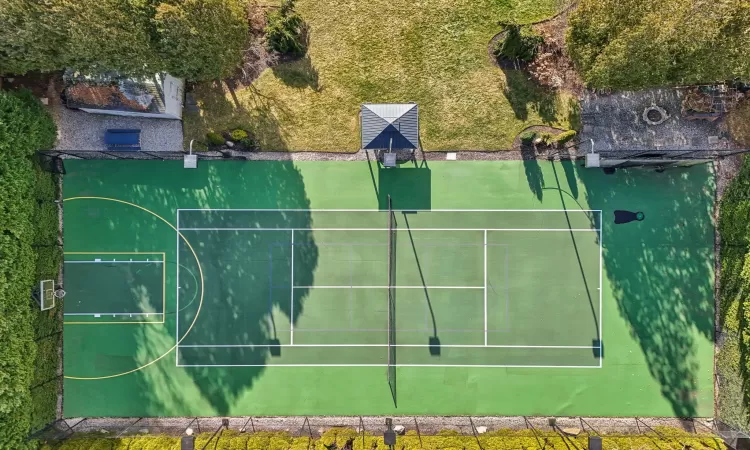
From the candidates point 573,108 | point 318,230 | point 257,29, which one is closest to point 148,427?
point 318,230

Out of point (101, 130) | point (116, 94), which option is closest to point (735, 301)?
point (116, 94)

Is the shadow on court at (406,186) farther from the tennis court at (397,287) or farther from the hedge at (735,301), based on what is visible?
the hedge at (735,301)

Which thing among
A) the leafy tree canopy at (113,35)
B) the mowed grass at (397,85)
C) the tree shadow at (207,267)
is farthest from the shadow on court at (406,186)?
the leafy tree canopy at (113,35)

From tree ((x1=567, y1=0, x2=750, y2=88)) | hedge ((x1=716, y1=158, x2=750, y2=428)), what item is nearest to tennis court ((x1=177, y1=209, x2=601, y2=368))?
hedge ((x1=716, y1=158, x2=750, y2=428))

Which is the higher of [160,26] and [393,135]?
[160,26]

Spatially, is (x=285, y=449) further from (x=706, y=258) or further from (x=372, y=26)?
(x=706, y=258)

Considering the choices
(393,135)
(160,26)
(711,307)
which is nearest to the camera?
(160,26)

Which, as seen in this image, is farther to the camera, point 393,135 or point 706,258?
point 706,258
